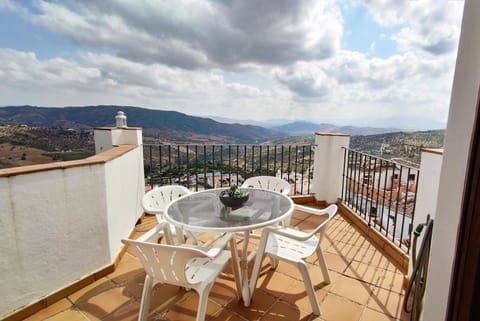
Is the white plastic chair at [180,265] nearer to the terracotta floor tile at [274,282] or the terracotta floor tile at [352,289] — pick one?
the terracotta floor tile at [274,282]

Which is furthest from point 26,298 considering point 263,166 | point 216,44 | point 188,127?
point 188,127

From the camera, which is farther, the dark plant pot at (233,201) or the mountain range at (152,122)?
the mountain range at (152,122)

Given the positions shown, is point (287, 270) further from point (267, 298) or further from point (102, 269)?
point (102, 269)

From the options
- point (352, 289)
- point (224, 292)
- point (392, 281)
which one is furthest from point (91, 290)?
point (392, 281)

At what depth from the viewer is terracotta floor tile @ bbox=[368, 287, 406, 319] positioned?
1.74 metres

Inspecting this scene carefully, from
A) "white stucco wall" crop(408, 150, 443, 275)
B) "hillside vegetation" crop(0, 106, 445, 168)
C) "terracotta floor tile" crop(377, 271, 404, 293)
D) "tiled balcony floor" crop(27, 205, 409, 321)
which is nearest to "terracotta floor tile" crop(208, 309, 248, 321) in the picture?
"tiled balcony floor" crop(27, 205, 409, 321)

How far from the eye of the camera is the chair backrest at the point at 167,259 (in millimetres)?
1241

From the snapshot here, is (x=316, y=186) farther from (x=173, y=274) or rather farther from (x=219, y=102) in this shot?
(x=219, y=102)

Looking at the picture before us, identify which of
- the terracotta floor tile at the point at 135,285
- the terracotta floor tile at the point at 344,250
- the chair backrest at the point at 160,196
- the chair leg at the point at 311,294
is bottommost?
the terracotta floor tile at the point at 135,285

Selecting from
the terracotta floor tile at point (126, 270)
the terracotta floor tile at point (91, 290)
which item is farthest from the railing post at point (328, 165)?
the terracotta floor tile at point (91, 290)

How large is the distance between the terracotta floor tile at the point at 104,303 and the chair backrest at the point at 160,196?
0.73 meters

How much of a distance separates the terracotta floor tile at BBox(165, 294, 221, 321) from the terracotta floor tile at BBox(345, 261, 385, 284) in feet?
4.38

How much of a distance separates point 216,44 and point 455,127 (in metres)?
5.57

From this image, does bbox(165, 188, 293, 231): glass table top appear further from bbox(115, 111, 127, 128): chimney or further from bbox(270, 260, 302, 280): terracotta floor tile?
bbox(115, 111, 127, 128): chimney
